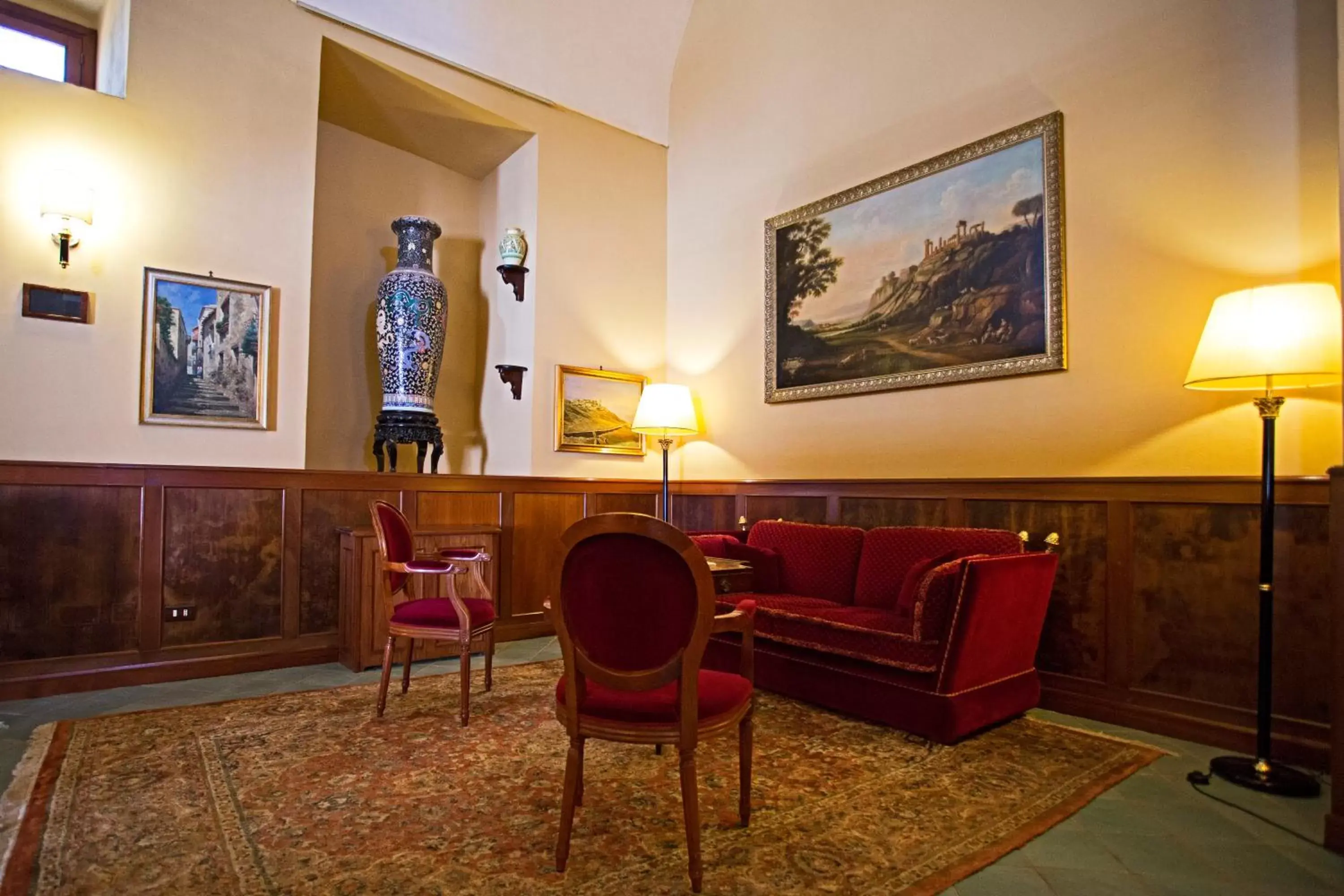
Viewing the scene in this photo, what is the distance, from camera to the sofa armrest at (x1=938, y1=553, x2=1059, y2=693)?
2871 mm

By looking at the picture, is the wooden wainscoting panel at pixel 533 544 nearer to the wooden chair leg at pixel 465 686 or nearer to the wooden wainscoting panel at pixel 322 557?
the wooden wainscoting panel at pixel 322 557

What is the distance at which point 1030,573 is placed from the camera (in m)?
3.11

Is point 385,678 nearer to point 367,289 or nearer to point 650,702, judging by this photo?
point 650,702

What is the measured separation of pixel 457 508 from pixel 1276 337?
174 inches

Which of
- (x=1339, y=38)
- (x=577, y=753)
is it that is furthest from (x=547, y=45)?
(x=577, y=753)

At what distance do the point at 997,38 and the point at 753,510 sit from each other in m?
3.22

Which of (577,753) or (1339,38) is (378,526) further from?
(1339,38)

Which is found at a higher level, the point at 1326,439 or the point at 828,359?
the point at 828,359

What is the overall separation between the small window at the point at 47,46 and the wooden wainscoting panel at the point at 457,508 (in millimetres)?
3387

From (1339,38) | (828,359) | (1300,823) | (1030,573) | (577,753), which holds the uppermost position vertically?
(1339,38)

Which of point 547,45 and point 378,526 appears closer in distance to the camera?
point 378,526

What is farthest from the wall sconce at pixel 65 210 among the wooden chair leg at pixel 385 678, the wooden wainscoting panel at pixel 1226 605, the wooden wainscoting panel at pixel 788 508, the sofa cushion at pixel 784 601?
the wooden wainscoting panel at pixel 1226 605

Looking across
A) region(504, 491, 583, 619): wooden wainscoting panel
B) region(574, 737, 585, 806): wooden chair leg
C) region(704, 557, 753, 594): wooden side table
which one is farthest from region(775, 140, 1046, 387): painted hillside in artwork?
region(574, 737, 585, 806): wooden chair leg

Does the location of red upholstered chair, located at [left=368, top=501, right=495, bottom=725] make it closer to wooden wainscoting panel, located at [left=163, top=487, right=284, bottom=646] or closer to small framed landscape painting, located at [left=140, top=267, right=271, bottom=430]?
wooden wainscoting panel, located at [left=163, top=487, right=284, bottom=646]
